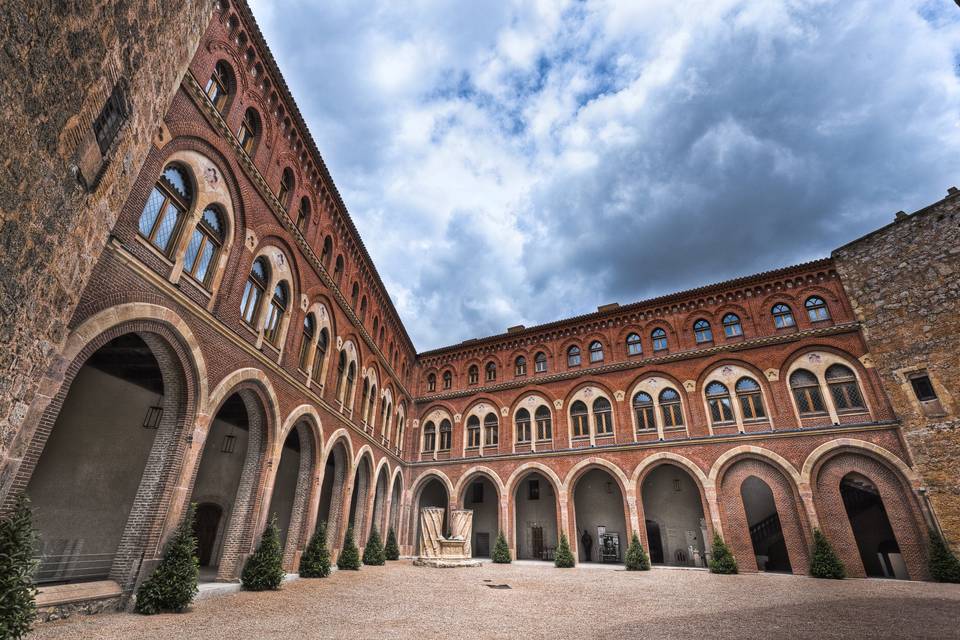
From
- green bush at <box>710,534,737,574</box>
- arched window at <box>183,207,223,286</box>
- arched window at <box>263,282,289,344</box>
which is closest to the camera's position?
arched window at <box>183,207,223,286</box>

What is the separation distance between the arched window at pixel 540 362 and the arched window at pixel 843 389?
42.1ft

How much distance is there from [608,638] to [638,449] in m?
15.1

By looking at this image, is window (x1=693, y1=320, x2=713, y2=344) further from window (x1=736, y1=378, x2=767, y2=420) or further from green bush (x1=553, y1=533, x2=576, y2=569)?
green bush (x1=553, y1=533, x2=576, y2=569)

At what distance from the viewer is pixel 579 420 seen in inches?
888

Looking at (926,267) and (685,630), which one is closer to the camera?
(685,630)

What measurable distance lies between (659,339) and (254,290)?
1884 cm

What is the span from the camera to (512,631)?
689 cm

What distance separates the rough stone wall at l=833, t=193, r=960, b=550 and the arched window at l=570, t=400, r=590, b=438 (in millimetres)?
12006

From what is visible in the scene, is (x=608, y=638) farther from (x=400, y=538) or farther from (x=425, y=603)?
(x=400, y=538)

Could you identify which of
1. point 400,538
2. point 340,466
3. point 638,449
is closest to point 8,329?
point 340,466

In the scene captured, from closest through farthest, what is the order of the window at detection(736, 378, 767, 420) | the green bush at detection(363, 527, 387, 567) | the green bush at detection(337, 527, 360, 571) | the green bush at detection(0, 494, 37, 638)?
the green bush at detection(0, 494, 37, 638) < the green bush at detection(337, 527, 360, 571) < the green bush at detection(363, 527, 387, 567) < the window at detection(736, 378, 767, 420)

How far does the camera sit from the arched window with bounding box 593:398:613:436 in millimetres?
21719

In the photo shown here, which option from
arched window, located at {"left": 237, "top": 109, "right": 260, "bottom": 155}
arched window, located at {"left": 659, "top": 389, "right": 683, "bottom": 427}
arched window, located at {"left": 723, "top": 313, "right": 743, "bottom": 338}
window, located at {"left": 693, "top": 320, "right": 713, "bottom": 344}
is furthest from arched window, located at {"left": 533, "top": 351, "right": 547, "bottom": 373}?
arched window, located at {"left": 237, "top": 109, "right": 260, "bottom": 155}

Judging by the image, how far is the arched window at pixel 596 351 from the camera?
77.6ft
